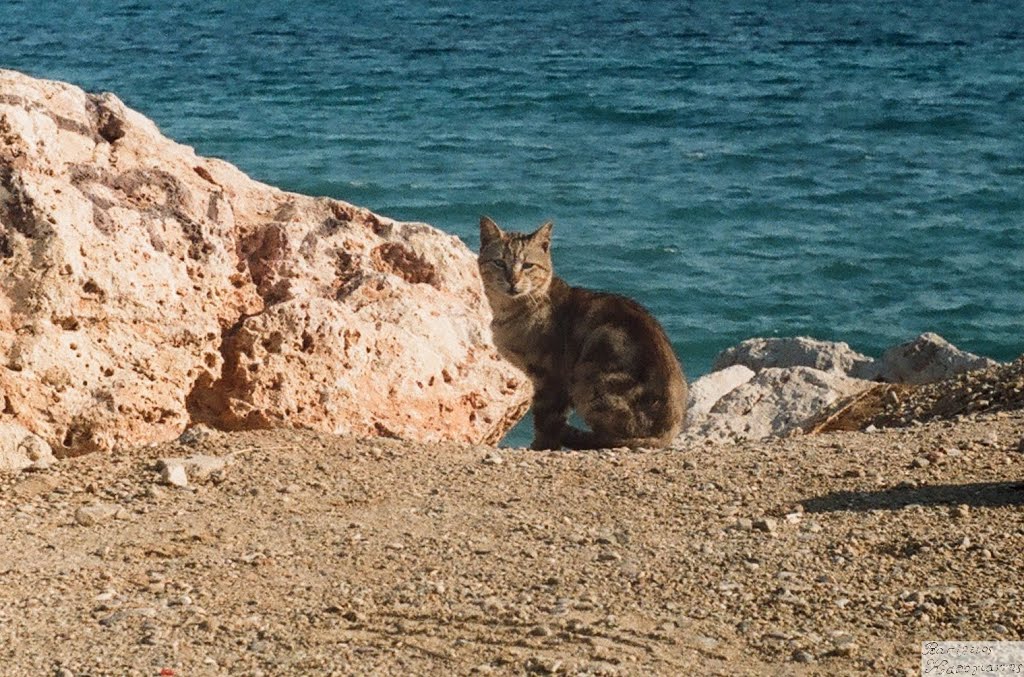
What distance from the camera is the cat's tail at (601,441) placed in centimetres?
800

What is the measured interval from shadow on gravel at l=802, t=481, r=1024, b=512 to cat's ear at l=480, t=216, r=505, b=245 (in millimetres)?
3196

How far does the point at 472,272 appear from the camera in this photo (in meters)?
8.21

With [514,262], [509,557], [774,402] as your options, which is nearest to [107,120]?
[514,262]

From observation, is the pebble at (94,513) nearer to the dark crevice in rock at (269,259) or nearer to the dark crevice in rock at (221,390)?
the dark crevice in rock at (221,390)

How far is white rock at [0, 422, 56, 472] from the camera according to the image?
6434 millimetres

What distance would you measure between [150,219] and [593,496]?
234 centimetres

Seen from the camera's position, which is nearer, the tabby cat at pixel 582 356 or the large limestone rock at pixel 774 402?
the tabby cat at pixel 582 356

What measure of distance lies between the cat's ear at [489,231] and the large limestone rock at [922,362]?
3213 millimetres

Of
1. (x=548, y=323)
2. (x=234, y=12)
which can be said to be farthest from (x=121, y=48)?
(x=548, y=323)

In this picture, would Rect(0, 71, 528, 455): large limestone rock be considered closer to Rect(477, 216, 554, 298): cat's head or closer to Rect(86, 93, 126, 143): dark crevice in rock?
Rect(86, 93, 126, 143): dark crevice in rock

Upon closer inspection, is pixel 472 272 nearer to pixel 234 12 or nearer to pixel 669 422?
pixel 669 422

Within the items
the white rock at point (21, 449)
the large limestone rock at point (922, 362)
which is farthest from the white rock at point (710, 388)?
the white rock at point (21, 449)

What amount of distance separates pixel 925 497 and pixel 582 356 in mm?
2511

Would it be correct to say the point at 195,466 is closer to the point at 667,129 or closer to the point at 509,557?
the point at 509,557
